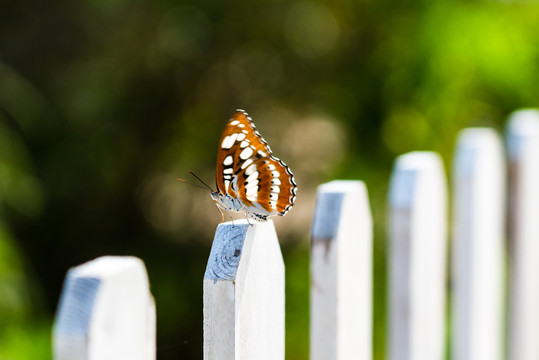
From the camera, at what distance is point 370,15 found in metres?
3.09

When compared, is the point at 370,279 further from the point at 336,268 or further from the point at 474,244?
the point at 474,244

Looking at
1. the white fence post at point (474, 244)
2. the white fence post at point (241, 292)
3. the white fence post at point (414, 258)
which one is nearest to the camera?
the white fence post at point (241, 292)

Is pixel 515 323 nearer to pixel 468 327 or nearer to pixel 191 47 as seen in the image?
pixel 468 327

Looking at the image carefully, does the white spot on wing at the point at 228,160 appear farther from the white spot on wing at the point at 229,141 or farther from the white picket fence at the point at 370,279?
the white picket fence at the point at 370,279

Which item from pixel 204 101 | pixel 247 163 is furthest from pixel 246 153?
pixel 204 101

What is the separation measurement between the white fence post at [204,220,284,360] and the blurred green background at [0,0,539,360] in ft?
6.52

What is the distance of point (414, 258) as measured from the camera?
144cm

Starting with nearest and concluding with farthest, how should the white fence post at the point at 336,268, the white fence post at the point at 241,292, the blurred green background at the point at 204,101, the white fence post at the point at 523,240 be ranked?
1. the white fence post at the point at 241,292
2. the white fence post at the point at 336,268
3. the white fence post at the point at 523,240
4. the blurred green background at the point at 204,101

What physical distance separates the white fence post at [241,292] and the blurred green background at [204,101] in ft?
6.52

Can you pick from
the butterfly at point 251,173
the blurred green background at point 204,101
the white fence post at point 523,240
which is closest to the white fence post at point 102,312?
the butterfly at point 251,173

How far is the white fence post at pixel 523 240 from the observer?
2.05 metres

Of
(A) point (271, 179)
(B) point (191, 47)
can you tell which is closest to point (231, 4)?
(B) point (191, 47)

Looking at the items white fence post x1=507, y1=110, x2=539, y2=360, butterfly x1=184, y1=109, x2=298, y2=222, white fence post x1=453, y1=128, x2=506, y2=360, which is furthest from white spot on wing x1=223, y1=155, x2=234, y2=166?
white fence post x1=507, y1=110, x2=539, y2=360

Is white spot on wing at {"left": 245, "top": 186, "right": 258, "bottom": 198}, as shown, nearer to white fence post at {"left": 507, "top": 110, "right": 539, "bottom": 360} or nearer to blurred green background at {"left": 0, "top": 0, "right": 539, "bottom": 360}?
white fence post at {"left": 507, "top": 110, "right": 539, "bottom": 360}
